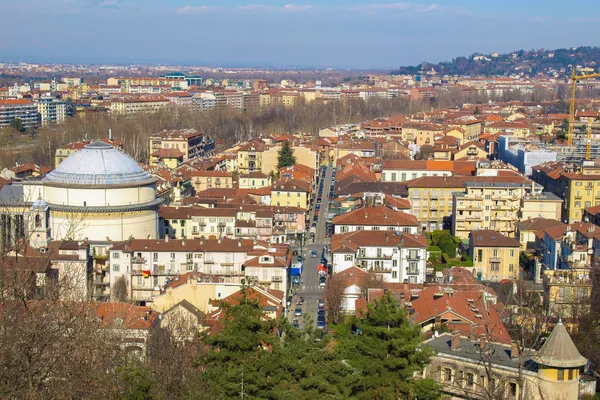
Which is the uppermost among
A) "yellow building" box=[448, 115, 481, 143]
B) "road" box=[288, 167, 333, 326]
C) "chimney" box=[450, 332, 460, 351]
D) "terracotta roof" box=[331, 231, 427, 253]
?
"yellow building" box=[448, 115, 481, 143]

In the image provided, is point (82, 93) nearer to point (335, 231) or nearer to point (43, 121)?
point (43, 121)

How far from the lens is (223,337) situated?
8.75 meters

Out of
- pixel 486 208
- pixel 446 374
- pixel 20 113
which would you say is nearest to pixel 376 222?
pixel 486 208

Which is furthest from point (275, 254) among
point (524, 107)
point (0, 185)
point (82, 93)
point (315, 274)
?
point (82, 93)

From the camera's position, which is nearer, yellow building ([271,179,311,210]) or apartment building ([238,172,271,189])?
yellow building ([271,179,311,210])

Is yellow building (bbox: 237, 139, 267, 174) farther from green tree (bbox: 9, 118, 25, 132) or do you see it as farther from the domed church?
green tree (bbox: 9, 118, 25, 132)

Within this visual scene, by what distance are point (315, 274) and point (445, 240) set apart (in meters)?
3.84

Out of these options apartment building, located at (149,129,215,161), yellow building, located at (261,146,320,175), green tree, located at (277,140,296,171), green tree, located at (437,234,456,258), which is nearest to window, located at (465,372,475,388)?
green tree, located at (437,234,456,258)

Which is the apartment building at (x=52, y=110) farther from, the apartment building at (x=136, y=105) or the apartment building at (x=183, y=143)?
the apartment building at (x=183, y=143)

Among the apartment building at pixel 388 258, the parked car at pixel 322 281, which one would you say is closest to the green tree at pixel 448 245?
the apartment building at pixel 388 258

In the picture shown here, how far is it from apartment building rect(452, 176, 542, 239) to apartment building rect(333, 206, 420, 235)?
2850 millimetres

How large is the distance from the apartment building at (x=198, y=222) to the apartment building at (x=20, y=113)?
30963 millimetres

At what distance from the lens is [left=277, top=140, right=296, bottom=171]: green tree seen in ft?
105

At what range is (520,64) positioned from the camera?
404ft
